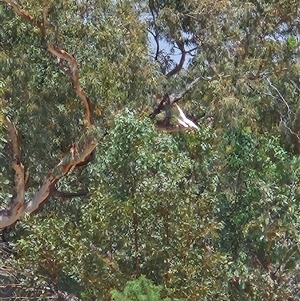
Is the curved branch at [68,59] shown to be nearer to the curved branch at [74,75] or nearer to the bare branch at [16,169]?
the curved branch at [74,75]

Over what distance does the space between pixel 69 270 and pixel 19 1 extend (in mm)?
4461

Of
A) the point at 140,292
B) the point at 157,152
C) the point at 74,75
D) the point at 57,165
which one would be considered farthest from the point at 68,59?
the point at 140,292

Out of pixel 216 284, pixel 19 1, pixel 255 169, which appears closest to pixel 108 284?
pixel 216 284

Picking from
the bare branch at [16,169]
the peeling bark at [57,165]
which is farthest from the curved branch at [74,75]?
the bare branch at [16,169]

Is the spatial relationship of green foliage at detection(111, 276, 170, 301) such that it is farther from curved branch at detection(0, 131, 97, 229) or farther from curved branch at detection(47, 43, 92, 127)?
curved branch at detection(47, 43, 92, 127)

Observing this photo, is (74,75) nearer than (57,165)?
Yes

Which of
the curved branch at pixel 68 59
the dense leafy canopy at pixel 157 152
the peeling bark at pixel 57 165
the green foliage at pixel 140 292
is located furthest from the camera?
the peeling bark at pixel 57 165

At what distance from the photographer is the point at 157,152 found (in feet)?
18.0

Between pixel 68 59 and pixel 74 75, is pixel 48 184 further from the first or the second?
pixel 68 59

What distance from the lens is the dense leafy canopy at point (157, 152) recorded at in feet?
18.0

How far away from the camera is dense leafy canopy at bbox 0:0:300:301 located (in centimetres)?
550

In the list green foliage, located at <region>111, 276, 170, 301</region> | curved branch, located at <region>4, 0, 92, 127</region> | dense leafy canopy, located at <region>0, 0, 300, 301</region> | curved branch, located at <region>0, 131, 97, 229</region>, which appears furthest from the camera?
curved branch, located at <region>0, 131, 97, 229</region>

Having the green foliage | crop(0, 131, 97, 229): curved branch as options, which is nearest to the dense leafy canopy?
the green foliage

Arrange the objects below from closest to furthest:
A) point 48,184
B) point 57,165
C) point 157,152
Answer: point 157,152
point 57,165
point 48,184
